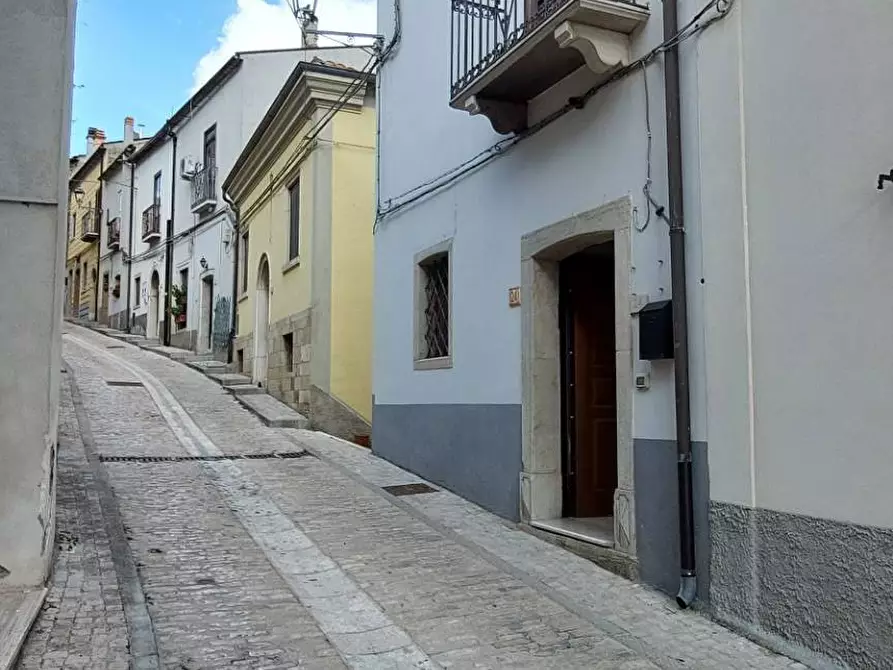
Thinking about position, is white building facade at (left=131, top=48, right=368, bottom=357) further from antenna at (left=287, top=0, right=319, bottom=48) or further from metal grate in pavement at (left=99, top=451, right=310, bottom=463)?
metal grate in pavement at (left=99, top=451, right=310, bottom=463)

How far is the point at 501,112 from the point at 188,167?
1699 centimetres

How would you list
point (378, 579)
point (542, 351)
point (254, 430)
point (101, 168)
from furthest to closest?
→ point (101, 168) → point (254, 430) → point (542, 351) → point (378, 579)

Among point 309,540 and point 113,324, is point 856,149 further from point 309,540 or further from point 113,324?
point 113,324

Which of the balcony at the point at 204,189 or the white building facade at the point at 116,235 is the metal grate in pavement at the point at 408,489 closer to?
the balcony at the point at 204,189

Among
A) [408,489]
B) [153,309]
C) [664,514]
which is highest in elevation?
[153,309]

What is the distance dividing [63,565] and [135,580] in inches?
19.1

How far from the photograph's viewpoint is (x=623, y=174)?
5766 millimetres

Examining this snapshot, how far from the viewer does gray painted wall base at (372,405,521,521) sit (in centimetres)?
711

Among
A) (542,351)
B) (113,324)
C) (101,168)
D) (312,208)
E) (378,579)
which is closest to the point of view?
(378,579)

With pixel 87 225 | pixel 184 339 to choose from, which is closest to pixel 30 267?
pixel 184 339

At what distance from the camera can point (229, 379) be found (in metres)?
15.7

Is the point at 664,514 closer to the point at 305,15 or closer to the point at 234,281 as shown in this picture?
the point at 305,15

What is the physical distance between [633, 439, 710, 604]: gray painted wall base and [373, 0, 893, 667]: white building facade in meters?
0.02

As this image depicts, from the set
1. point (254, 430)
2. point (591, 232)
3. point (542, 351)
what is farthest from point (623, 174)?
point (254, 430)
